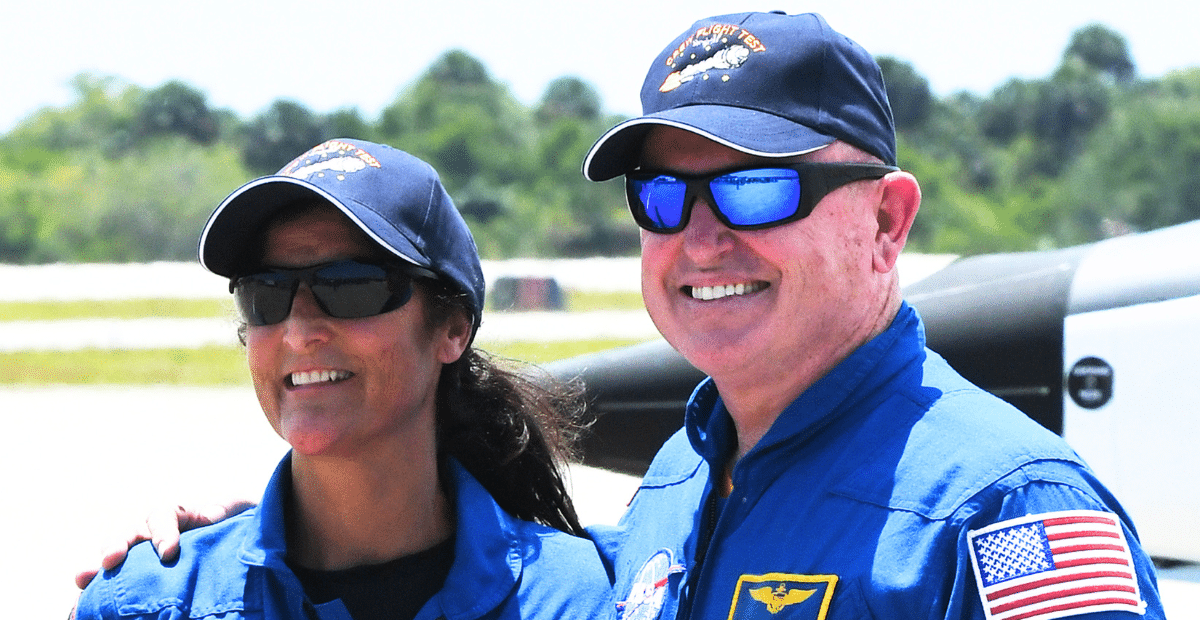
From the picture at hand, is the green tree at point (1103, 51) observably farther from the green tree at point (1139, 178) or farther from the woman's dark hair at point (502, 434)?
the woman's dark hair at point (502, 434)

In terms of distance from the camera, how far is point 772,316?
2057mm

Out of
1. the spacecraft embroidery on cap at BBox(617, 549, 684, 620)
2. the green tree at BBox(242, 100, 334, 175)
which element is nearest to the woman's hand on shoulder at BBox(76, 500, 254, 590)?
the spacecraft embroidery on cap at BBox(617, 549, 684, 620)

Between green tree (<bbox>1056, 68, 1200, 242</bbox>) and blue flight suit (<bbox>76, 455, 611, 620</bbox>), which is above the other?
blue flight suit (<bbox>76, 455, 611, 620</bbox>)

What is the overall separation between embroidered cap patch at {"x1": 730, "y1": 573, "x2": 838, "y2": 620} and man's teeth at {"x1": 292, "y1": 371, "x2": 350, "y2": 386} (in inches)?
36.6

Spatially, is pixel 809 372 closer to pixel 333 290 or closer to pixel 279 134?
pixel 333 290

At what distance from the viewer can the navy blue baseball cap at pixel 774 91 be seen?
2.00 meters

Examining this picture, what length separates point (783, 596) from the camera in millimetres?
1898

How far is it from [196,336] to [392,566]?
2366 centimetres

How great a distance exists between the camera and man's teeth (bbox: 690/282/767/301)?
2.10m

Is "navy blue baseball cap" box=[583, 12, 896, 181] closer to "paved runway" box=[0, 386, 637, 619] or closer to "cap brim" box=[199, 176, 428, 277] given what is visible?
"cap brim" box=[199, 176, 428, 277]

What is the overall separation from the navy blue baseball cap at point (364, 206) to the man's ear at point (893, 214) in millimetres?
900

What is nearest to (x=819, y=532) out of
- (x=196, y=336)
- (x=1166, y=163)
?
(x=196, y=336)

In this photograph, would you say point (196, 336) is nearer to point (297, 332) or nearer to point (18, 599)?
point (18, 599)

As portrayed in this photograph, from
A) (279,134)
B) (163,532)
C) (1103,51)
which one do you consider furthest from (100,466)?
(1103,51)
